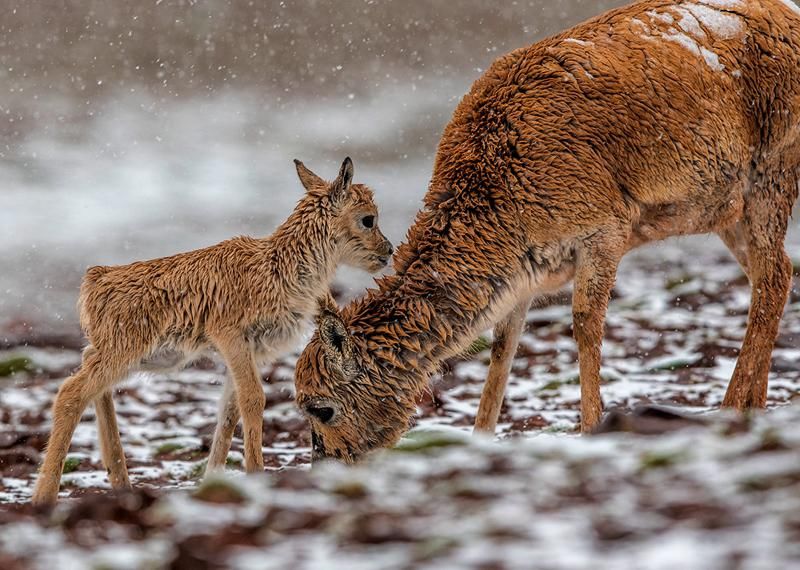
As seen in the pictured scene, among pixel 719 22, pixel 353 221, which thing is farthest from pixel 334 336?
pixel 719 22

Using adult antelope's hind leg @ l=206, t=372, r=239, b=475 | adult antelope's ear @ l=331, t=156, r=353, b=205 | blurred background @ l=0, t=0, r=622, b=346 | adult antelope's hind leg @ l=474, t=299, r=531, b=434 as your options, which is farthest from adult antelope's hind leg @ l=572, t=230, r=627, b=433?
blurred background @ l=0, t=0, r=622, b=346

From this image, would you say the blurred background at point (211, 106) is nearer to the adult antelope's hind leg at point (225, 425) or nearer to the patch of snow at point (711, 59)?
the adult antelope's hind leg at point (225, 425)

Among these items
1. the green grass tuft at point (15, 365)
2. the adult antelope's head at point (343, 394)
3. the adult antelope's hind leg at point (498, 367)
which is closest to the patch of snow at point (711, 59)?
the adult antelope's hind leg at point (498, 367)

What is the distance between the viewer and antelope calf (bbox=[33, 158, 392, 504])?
317 inches

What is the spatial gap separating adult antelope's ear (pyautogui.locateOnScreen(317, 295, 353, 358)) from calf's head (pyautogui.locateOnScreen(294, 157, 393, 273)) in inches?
72.5

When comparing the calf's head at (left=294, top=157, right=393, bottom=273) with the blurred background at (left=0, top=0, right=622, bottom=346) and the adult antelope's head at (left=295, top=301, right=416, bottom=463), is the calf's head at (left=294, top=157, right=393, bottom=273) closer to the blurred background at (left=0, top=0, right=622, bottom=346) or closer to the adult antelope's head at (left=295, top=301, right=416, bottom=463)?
the adult antelope's head at (left=295, top=301, right=416, bottom=463)

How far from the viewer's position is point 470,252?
7.27 meters

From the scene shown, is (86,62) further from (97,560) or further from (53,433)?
(97,560)

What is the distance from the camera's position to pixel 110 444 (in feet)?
26.8

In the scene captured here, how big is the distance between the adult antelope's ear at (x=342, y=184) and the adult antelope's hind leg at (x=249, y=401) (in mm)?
1378

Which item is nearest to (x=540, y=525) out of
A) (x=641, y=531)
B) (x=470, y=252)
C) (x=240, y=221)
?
(x=641, y=531)

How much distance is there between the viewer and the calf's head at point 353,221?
28.9 feet

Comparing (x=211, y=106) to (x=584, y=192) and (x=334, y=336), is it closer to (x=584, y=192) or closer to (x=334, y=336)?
A: (x=584, y=192)

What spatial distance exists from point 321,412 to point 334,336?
0.48m
